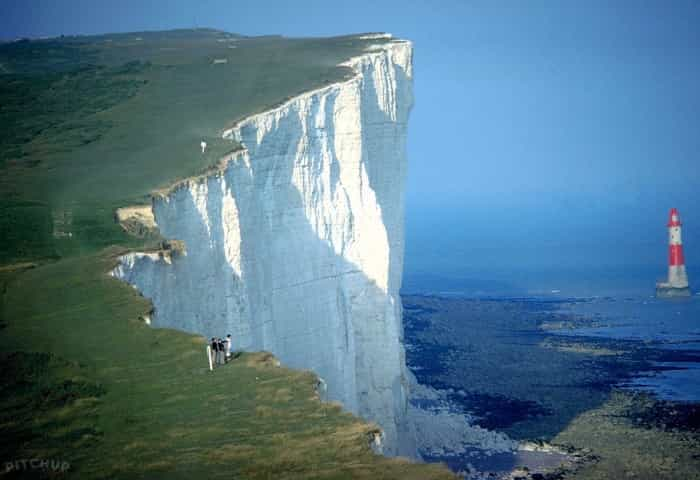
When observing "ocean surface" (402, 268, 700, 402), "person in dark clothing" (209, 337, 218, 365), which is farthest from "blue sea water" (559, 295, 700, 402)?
"person in dark clothing" (209, 337, 218, 365)

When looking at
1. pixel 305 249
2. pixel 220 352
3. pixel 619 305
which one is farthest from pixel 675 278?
pixel 220 352

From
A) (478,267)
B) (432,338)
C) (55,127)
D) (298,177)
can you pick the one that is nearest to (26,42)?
(55,127)

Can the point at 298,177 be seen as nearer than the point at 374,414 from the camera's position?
Yes

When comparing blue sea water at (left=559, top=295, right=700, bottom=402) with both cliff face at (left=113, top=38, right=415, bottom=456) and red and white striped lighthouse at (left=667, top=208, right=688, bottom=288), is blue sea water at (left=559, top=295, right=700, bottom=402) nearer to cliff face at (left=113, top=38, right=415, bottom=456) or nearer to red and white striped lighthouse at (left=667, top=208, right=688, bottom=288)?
red and white striped lighthouse at (left=667, top=208, right=688, bottom=288)

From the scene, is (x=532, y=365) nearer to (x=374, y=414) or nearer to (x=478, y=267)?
(x=374, y=414)

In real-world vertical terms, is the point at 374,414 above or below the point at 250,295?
below

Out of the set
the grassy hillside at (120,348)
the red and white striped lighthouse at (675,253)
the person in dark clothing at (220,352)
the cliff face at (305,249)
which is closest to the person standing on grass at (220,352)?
the person in dark clothing at (220,352)

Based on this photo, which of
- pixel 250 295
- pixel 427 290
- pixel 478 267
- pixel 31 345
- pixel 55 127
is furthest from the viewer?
pixel 478 267
